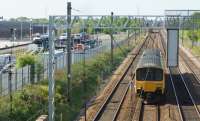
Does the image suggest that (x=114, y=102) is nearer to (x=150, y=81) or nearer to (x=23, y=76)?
(x=150, y=81)

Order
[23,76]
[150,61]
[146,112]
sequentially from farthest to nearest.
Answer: [150,61]
[23,76]
[146,112]

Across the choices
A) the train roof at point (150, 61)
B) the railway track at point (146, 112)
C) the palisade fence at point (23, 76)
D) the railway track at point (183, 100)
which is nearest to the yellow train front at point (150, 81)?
the train roof at point (150, 61)

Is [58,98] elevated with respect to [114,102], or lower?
elevated

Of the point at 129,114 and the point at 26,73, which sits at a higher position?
the point at 26,73

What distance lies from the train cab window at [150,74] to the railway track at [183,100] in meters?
2.16

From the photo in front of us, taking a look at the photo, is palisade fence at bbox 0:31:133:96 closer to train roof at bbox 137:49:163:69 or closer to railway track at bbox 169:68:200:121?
train roof at bbox 137:49:163:69

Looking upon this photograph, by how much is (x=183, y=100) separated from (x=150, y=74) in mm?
3355

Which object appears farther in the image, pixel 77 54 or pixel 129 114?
pixel 77 54

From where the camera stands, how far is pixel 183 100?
33438 millimetres

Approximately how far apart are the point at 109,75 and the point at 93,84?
294 inches

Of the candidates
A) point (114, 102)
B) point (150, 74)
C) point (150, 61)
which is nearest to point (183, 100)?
point (150, 74)

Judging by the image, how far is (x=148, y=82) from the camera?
31906mm

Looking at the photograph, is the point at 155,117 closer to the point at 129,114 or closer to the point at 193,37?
the point at 129,114

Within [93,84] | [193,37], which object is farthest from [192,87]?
[193,37]
